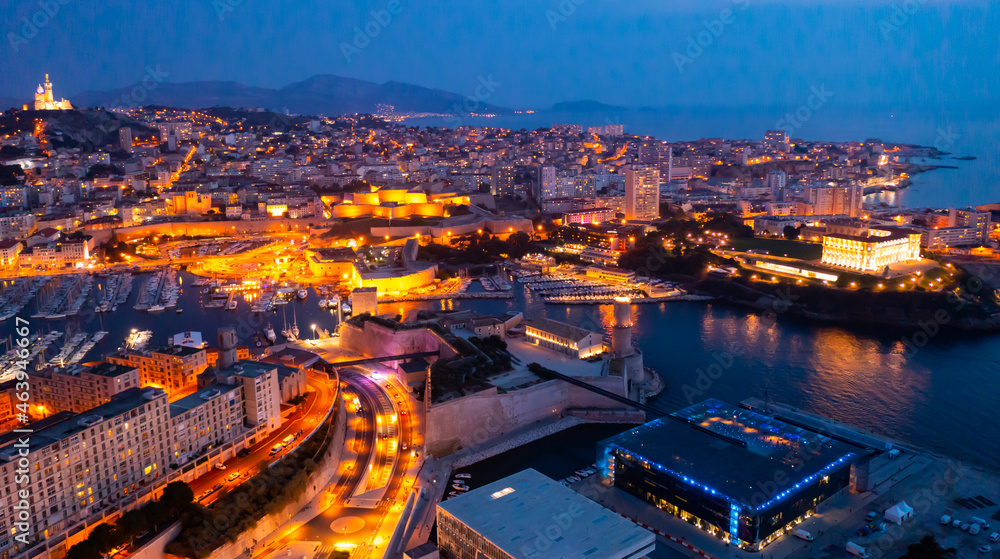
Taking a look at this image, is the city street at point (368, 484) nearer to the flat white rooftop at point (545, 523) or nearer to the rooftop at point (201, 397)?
the flat white rooftop at point (545, 523)

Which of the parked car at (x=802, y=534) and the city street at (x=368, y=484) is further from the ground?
the city street at (x=368, y=484)

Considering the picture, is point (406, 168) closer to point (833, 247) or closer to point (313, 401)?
point (833, 247)

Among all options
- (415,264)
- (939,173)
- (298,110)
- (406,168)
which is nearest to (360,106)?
(298,110)

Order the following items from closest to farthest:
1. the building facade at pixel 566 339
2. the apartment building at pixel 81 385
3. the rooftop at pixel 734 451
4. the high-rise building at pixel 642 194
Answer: the rooftop at pixel 734 451 → the apartment building at pixel 81 385 → the building facade at pixel 566 339 → the high-rise building at pixel 642 194

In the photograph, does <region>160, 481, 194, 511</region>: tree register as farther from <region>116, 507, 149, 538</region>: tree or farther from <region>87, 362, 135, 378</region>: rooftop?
<region>87, 362, 135, 378</region>: rooftop

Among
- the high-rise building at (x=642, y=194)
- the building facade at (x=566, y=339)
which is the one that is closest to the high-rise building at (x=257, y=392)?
the building facade at (x=566, y=339)

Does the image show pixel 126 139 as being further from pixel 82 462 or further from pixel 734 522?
pixel 734 522
